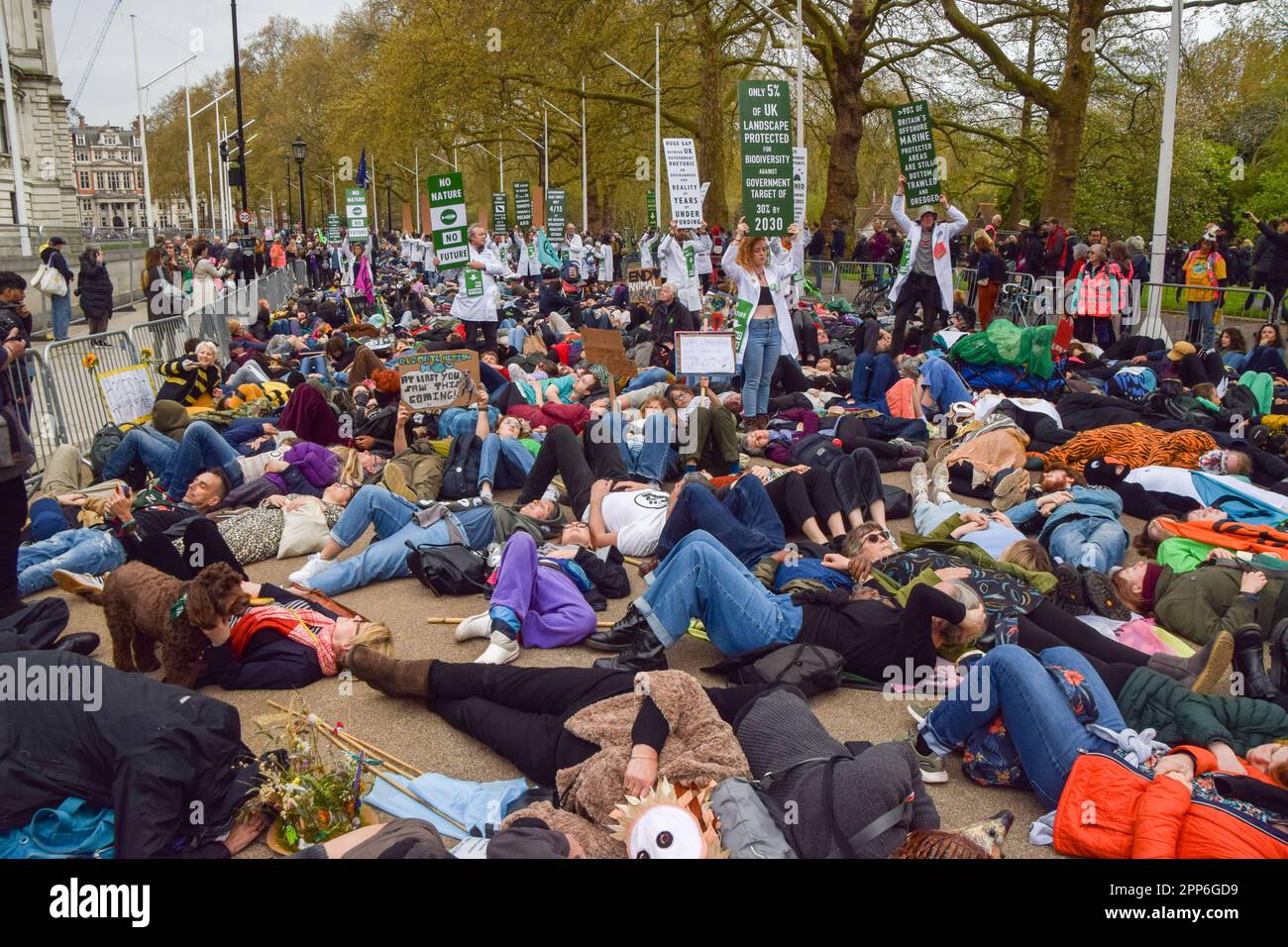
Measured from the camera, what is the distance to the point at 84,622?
6555 millimetres

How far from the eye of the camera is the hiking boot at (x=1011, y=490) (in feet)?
26.6

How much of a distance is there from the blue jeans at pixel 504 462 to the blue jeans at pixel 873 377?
13.6 feet

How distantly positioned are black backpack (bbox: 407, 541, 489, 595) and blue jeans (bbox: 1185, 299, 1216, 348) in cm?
1153

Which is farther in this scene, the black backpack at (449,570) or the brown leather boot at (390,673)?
the black backpack at (449,570)

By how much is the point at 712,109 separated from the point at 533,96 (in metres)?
9.28

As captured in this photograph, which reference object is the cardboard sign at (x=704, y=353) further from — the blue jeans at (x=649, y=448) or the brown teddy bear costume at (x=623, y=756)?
the brown teddy bear costume at (x=623, y=756)

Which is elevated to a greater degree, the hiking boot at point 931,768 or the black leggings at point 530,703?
the black leggings at point 530,703

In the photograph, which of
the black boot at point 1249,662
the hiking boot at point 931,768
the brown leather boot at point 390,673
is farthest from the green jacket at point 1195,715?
the brown leather boot at point 390,673

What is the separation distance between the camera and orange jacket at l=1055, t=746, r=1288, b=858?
3516 millimetres

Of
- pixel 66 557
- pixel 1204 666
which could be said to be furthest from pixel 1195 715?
pixel 66 557

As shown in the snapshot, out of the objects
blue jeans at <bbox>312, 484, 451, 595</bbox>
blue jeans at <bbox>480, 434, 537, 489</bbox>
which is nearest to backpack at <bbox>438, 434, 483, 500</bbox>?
blue jeans at <bbox>480, 434, 537, 489</bbox>

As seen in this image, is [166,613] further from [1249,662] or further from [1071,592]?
[1249,662]

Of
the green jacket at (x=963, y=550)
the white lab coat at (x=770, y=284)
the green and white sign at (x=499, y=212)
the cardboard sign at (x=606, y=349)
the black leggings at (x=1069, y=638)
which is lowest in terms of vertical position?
the black leggings at (x=1069, y=638)

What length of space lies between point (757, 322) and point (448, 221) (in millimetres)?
4477
